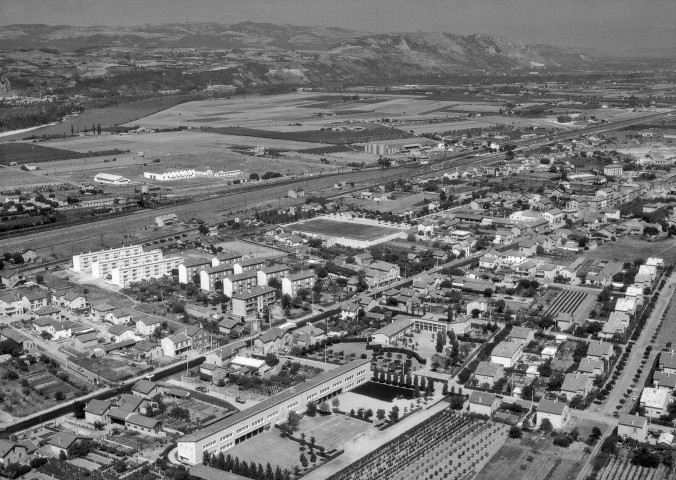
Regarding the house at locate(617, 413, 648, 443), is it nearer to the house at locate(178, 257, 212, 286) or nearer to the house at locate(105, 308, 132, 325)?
the house at locate(105, 308, 132, 325)

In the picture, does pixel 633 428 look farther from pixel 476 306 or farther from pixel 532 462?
pixel 476 306

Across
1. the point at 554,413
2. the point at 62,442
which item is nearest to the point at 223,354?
the point at 62,442

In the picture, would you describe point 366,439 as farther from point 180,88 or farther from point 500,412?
point 180,88

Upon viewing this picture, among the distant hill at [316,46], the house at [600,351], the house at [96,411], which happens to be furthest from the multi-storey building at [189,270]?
the distant hill at [316,46]

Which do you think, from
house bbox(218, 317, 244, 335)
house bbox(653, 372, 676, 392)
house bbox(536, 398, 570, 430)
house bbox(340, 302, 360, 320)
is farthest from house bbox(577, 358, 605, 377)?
→ house bbox(218, 317, 244, 335)

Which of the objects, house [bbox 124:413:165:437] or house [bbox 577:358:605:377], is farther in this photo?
house [bbox 577:358:605:377]
